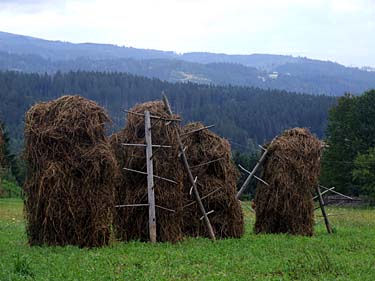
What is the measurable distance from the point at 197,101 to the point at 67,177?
15504 cm

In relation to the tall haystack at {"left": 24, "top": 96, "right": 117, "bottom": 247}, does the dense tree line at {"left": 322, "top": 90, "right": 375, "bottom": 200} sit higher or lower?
lower

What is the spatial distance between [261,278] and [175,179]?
5657 millimetres

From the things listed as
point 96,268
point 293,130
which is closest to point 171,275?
point 96,268

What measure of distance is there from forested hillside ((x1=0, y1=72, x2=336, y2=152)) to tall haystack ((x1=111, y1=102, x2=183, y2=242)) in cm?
10419

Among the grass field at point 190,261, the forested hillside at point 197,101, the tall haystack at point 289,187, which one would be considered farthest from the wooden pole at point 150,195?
the forested hillside at point 197,101

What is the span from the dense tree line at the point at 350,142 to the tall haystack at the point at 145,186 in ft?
128

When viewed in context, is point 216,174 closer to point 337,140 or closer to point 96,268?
point 96,268

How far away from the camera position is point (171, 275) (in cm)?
1152

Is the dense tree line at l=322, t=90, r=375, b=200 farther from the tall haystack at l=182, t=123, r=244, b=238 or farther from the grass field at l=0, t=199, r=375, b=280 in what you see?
the grass field at l=0, t=199, r=375, b=280

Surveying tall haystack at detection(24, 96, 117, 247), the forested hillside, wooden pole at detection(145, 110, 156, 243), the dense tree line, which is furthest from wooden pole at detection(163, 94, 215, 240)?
the forested hillside

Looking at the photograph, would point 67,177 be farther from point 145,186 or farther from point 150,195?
point 145,186

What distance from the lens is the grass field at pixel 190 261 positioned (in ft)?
36.9

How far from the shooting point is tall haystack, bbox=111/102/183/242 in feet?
53.9

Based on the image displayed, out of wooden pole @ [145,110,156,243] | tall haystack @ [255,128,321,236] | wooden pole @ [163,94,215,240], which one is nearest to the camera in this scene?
wooden pole @ [145,110,156,243]
